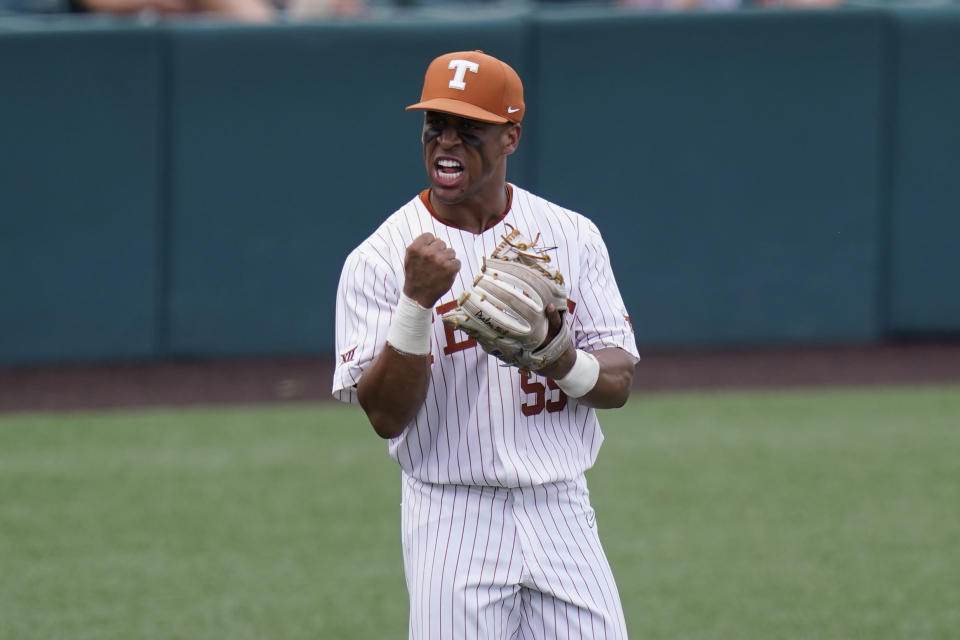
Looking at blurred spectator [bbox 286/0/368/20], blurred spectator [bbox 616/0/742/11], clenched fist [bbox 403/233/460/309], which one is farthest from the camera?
blurred spectator [bbox 616/0/742/11]

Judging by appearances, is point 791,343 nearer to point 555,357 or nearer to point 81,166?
point 81,166

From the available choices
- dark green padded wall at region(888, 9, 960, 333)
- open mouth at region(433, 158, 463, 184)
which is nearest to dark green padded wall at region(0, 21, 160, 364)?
dark green padded wall at region(888, 9, 960, 333)

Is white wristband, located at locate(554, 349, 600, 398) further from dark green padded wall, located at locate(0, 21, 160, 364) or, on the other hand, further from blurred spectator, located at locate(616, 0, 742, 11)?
blurred spectator, located at locate(616, 0, 742, 11)

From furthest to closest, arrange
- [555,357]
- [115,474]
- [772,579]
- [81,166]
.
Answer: [81,166] < [115,474] < [772,579] < [555,357]

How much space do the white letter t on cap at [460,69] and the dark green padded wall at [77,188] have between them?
5.82 metres

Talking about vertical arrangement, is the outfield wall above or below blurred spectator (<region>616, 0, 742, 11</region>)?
below

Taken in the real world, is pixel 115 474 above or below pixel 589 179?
below

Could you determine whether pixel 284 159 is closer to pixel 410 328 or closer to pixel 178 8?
pixel 178 8

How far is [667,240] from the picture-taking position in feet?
29.6

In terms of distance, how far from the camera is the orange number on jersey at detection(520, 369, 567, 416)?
317 cm

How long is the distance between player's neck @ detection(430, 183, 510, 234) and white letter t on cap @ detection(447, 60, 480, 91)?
242mm

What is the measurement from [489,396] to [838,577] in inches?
111

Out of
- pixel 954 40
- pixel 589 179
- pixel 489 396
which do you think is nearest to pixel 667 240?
pixel 589 179

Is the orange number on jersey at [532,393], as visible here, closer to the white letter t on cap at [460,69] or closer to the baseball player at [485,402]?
the baseball player at [485,402]
